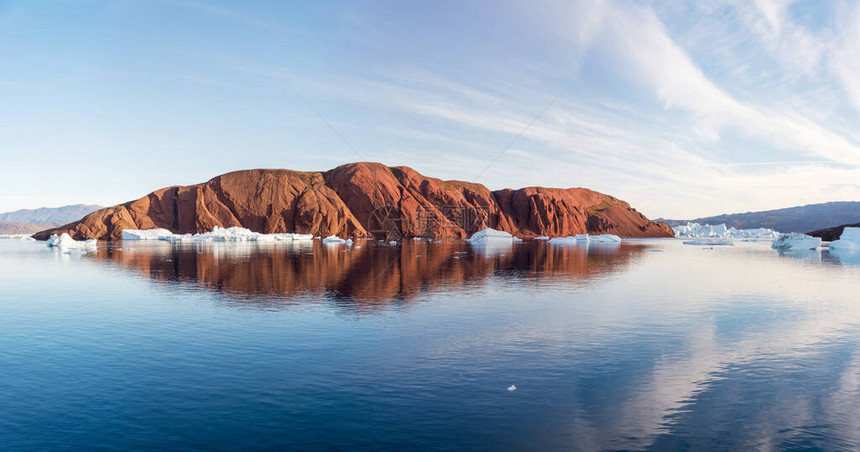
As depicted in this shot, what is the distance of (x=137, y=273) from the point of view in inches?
1953

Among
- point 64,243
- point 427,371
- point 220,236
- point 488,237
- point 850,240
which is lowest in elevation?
point 427,371

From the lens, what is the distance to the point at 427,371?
53.8 feet

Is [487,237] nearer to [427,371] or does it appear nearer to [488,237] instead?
[488,237]

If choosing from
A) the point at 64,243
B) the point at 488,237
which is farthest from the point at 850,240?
the point at 64,243

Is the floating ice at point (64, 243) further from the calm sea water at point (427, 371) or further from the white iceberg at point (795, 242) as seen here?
the white iceberg at point (795, 242)

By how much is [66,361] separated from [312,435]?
39.4ft

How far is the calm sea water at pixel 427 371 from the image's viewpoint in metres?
11.9

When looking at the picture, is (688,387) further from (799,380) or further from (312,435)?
(312,435)

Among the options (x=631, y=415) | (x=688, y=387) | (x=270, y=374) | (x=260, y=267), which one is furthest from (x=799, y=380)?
(x=260, y=267)

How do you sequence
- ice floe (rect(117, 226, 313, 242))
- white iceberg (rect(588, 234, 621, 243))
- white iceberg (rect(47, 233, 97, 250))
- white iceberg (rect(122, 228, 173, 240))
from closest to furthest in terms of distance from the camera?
white iceberg (rect(47, 233, 97, 250)) → ice floe (rect(117, 226, 313, 242)) → white iceberg (rect(588, 234, 621, 243)) → white iceberg (rect(122, 228, 173, 240))

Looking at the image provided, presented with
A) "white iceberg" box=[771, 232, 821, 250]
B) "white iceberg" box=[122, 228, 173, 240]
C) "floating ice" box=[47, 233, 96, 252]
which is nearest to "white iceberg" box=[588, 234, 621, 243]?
"white iceberg" box=[771, 232, 821, 250]

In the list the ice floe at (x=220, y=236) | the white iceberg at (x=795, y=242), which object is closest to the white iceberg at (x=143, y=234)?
the ice floe at (x=220, y=236)

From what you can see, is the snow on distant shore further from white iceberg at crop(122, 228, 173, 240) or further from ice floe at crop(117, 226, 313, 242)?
white iceberg at crop(122, 228, 173, 240)

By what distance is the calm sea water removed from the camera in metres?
11.9
